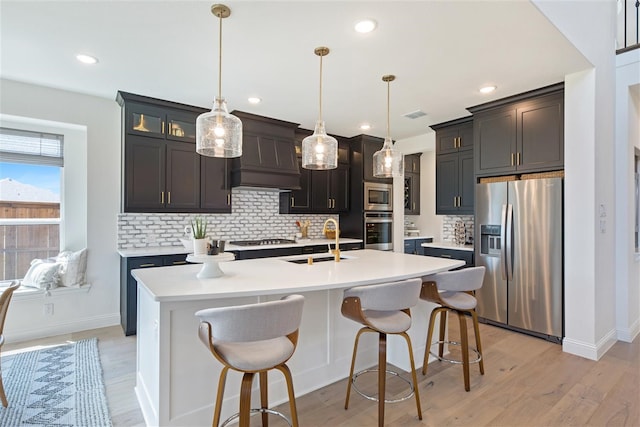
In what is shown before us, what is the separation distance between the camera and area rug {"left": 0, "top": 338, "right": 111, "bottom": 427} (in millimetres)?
2053

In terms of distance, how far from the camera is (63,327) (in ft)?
11.6

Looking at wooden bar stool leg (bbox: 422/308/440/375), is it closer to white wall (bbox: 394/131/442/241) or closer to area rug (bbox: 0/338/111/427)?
area rug (bbox: 0/338/111/427)

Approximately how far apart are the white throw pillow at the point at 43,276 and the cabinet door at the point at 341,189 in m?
3.70

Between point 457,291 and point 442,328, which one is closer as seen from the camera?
point 457,291

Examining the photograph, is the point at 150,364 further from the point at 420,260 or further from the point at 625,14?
the point at 625,14

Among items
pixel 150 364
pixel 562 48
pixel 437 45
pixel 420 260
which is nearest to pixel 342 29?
pixel 437 45

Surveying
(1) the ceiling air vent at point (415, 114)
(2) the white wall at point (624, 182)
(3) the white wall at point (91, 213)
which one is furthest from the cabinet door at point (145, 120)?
(2) the white wall at point (624, 182)

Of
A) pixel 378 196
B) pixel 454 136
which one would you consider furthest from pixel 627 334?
pixel 378 196

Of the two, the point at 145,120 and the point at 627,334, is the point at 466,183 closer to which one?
the point at 627,334

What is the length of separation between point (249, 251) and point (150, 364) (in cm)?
213

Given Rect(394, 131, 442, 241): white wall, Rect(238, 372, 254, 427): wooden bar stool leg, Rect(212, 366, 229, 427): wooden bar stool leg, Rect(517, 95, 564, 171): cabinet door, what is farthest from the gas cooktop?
Rect(394, 131, 442, 241): white wall

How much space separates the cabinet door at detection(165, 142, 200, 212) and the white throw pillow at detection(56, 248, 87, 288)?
3.43 ft

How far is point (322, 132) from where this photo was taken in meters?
2.69

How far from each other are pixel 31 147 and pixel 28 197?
0.56 m
